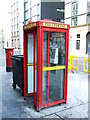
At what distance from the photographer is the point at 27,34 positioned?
398 centimetres

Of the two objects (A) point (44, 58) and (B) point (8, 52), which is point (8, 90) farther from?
(B) point (8, 52)

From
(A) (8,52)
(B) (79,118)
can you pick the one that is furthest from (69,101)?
(A) (8,52)

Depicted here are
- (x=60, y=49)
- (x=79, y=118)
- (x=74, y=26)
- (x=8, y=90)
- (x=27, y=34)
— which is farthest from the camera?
(x=74, y=26)

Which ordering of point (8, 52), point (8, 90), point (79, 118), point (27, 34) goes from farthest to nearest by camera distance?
point (8, 52), point (8, 90), point (27, 34), point (79, 118)

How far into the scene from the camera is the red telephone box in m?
3.28

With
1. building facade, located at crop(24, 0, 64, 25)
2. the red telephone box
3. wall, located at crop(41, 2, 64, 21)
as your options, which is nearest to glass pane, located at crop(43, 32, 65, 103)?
the red telephone box

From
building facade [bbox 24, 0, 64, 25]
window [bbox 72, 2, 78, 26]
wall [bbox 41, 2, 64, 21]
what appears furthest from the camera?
building facade [bbox 24, 0, 64, 25]

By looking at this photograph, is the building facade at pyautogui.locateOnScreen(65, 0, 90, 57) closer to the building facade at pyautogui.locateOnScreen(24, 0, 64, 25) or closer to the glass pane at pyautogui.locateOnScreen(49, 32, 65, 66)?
the building facade at pyautogui.locateOnScreen(24, 0, 64, 25)

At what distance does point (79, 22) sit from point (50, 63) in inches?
861

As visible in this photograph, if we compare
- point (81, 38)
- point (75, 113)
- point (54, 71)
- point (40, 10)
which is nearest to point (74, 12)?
point (81, 38)

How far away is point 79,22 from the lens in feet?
78.3

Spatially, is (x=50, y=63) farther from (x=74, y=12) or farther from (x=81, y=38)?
(x=74, y=12)

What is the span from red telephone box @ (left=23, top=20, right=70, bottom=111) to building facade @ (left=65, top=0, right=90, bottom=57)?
64.3ft

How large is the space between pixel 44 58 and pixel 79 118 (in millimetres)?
1517
